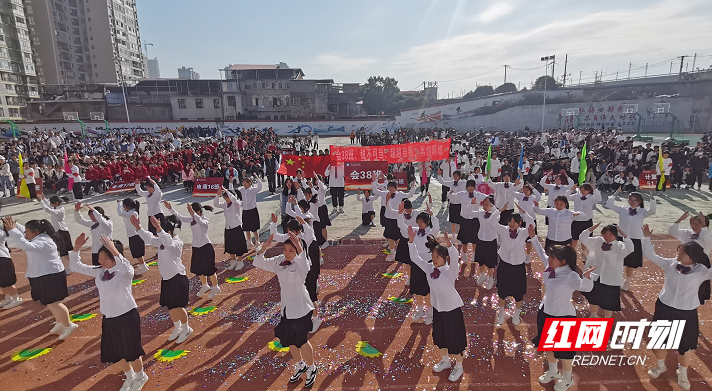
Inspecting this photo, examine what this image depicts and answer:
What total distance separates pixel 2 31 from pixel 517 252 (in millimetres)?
75793

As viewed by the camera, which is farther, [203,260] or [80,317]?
[203,260]

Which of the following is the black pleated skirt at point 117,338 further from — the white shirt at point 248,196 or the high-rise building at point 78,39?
the high-rise building at point 78,39

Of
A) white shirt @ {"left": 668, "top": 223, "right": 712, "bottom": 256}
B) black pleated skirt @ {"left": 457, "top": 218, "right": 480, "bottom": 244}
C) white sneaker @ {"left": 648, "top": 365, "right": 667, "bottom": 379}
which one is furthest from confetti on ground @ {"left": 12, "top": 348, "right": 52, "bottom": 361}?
white shirt @ {"left": 668, "top": 223, "right": 712, "bottom": 256}

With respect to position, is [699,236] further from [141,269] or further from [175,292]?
[141,269]

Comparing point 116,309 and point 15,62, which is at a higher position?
point 15,62

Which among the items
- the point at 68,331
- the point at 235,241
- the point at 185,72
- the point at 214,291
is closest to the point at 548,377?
the point at 214,291

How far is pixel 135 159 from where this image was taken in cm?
1767

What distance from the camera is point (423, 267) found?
15.3 feet

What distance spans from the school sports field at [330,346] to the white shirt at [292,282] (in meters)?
1.07

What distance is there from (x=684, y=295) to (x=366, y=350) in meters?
4.03

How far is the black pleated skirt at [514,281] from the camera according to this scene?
5.75 metres

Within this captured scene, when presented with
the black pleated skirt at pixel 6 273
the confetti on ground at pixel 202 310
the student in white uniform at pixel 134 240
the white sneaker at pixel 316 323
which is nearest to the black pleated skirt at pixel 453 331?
the white sneaker at pixel 316 323

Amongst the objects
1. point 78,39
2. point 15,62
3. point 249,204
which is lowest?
point 249,204

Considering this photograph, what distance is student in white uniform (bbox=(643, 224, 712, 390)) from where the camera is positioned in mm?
4215
